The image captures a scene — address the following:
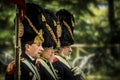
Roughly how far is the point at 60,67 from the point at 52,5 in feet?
31.4

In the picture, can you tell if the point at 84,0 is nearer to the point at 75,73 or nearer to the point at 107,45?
the point at 107,45

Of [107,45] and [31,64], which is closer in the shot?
[31,64]

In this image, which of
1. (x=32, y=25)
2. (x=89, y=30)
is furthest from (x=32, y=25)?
(x=89, y=30)

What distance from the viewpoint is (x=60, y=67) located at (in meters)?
9.04

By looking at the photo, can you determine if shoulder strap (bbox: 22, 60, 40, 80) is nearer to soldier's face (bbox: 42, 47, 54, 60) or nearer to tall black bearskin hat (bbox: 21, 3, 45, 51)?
tall black bearskin hat (bbox: 21, 3, 45, 51)

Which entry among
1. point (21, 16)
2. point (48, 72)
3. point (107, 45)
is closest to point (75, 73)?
point (48, 72)

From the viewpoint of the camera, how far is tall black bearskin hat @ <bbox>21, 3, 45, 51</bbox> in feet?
25.4

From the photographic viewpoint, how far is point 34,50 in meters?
7.64

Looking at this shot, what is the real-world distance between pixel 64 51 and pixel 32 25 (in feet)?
5.40

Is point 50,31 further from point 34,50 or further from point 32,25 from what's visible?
point 34,50

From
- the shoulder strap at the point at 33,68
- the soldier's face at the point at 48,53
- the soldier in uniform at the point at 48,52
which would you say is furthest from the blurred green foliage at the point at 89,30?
the shoulder strap at the point at 33,68

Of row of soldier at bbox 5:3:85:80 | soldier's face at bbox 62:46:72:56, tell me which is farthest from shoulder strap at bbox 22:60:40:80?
soldier's face at bbox 62:46:72:56

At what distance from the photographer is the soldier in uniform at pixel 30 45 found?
24.1 ft

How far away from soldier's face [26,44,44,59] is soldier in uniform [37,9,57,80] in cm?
56
